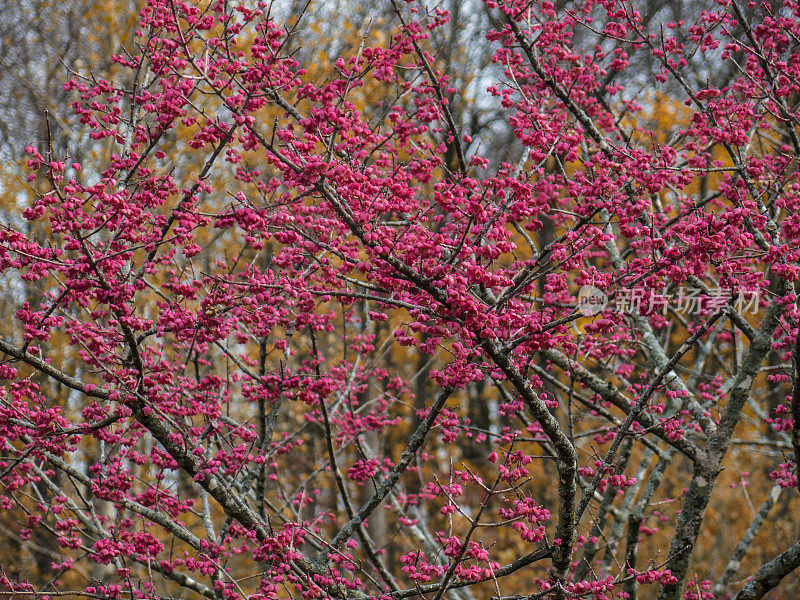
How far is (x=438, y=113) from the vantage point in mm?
5207

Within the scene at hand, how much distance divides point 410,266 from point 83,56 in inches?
415

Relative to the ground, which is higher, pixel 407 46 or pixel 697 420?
pixel 407 46

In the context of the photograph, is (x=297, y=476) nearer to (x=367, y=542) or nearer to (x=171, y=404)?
(x=367, y=542)

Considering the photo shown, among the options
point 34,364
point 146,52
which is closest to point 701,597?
point 34,364
